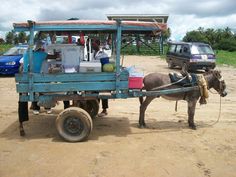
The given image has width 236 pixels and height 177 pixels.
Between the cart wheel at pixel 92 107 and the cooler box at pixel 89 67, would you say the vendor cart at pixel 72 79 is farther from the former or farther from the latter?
the cart wheel at pixel 92 107

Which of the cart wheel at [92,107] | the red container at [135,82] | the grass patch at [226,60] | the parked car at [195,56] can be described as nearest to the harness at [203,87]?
the red container at [135,82]

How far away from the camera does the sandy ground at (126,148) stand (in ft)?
19.6

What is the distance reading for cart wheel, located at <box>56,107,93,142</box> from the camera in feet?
24.4

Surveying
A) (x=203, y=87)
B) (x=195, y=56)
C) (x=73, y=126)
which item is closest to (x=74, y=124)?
(x=73, y=126)

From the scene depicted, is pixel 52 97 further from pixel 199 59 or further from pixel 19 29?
pixel 199 59

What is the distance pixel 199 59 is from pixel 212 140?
14.1 metres

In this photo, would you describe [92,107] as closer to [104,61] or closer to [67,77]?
[104,61]

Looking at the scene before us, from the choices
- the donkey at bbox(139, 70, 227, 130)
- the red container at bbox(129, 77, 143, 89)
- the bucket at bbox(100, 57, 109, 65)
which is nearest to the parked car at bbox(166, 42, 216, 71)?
the donkey at bbox(139, 70, 227, 130)

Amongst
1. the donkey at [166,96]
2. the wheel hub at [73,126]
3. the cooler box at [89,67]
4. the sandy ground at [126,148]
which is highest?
the cooler box at [89,67]

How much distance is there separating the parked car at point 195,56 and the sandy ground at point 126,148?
1111cm

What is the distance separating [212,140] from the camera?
773 centimetres

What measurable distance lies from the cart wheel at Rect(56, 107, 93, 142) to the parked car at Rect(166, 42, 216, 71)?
13.6 metres

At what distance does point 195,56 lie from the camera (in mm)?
21344

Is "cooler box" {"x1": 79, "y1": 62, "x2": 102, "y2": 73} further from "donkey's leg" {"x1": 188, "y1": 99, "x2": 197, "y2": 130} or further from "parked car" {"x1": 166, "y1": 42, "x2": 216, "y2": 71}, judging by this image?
"parked car" {"x1": 166, "y1": 42, "x2": 216, "y2": 71}
